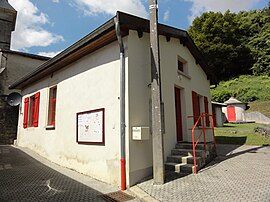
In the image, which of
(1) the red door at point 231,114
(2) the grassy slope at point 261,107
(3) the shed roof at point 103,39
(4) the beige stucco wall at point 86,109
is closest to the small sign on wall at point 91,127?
(4) the beige stucco wall at point 86,109

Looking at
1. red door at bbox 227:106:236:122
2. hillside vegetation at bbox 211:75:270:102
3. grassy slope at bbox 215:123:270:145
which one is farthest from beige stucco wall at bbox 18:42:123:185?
hillside vegetation at bbox 211:75:270:102

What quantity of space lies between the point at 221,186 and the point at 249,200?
810 millimetres

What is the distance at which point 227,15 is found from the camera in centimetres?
3691

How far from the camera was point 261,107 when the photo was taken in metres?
24.7

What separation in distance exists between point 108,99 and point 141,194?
2493mm

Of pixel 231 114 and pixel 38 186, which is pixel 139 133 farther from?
pixel 231 114

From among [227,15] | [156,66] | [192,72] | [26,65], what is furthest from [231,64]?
[156,66]

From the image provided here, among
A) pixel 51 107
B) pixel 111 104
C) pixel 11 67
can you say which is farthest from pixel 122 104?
pixel 11 67

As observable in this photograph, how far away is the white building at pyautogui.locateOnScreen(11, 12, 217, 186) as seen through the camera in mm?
5098

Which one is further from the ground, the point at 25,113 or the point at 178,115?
the point at 25,113

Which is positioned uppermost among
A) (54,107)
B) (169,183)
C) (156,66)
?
(156,66)

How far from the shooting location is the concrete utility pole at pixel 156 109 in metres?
4.72

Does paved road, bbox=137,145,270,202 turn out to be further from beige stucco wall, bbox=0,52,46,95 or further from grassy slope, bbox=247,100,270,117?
grassy slope, bbox=247,100,270,117

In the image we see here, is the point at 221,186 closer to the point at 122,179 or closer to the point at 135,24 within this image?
the point at 122,179
